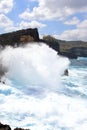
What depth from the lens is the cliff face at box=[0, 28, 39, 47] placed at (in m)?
46.6

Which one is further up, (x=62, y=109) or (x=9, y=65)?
(x=62, y=109)

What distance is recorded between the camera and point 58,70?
139 feet

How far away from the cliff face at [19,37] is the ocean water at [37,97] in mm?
2959

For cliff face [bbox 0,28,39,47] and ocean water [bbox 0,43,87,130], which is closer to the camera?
ocean water [bbox 0,43,87,130]

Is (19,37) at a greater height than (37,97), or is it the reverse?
(37,97)

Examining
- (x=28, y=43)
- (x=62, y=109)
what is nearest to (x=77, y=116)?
(x=62, y=109)

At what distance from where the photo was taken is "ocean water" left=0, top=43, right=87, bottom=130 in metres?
18.6

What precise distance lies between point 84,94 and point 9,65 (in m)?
12.7

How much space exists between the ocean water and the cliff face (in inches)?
116

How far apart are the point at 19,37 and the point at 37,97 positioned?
2529 centimetres

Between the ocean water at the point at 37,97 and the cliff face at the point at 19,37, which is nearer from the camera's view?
the ocean water at the point at 37,97

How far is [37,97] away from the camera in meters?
24.7

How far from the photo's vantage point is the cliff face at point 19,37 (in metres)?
46.6

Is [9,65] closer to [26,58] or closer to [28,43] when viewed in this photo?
[26,58]
